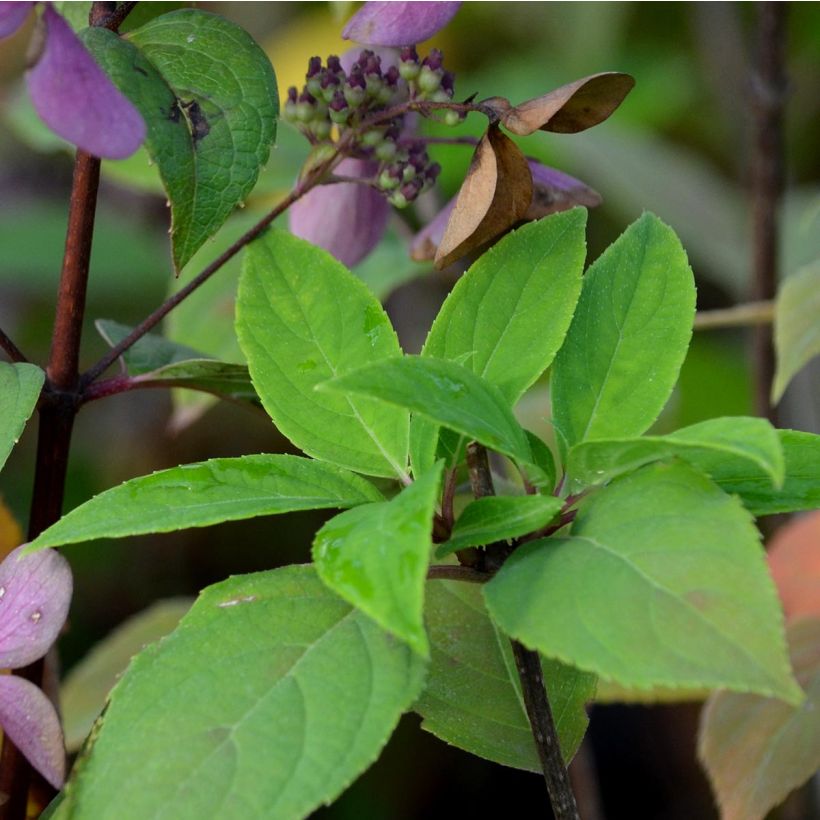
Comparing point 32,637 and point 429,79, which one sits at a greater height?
point 429,79

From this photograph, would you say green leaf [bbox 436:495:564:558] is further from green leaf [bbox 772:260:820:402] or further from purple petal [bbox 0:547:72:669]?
green leaf [bbox 772:260:820:402]

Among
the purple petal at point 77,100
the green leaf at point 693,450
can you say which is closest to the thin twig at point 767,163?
the green leaf at point 693,450

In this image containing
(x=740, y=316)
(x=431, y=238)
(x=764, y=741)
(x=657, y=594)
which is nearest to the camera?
(x=657, y=594)

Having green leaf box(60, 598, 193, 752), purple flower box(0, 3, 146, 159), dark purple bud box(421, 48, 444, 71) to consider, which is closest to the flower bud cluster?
dark purple bud box(421, 48, 444, 71)

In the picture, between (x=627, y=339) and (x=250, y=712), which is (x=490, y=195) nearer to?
(x=627, y=339)

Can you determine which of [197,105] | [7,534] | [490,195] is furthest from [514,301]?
[7,534]

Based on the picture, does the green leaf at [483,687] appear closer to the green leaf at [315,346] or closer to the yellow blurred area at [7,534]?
the green leaf at [315,346]
